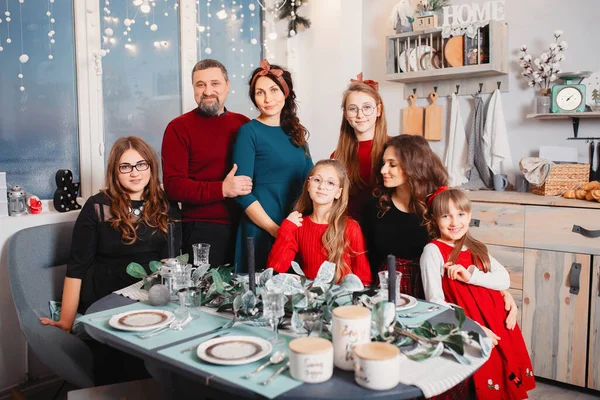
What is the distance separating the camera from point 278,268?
2.16m

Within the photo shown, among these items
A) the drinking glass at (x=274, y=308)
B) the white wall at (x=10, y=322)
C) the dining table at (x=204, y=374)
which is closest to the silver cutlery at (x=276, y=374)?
the dining table at (x=204, y=374)

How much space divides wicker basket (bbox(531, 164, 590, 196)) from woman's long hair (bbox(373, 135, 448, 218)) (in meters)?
1.16

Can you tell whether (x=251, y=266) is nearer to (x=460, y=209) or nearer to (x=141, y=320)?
(x=141, y=320)

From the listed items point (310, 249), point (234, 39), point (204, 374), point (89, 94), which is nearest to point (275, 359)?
point (204, 374)

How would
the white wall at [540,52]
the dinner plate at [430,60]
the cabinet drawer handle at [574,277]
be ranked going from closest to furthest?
1. the cabinet drawer handle at [574,277]
2. the white wall at [540,52]
3. the dinner plate at [430,60]

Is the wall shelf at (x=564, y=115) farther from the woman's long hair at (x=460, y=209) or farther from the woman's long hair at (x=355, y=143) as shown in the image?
the woman's long hair at (x=460, y=209)

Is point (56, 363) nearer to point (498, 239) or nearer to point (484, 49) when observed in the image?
point (498, 239)

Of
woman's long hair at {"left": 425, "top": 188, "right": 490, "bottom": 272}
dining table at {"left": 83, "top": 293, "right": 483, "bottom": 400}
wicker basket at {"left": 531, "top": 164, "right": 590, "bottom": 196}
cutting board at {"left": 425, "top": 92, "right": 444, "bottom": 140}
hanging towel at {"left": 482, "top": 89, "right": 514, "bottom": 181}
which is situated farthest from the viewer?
cutting board at {"left": 425, "top": 92, "right": 444, "bottom": 140}

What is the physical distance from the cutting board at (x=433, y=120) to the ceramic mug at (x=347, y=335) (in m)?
2.65

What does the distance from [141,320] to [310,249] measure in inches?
30.4

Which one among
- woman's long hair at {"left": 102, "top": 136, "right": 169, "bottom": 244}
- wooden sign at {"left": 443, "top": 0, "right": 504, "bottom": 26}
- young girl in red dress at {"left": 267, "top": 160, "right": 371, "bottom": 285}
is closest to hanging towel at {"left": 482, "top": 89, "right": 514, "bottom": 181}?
wooden sign at {"left": 443, "top": 0, "right": 504, "bottom": 26}

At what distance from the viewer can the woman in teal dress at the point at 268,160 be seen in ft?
7.79

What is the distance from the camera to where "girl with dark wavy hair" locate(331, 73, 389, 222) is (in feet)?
7.81

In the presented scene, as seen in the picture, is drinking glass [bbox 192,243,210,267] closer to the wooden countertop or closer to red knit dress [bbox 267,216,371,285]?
red knit dress [bbox 267,216,371,285]
